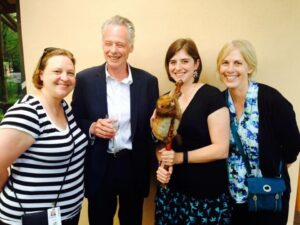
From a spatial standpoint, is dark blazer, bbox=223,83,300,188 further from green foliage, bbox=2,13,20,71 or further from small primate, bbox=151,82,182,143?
green foliage, bbox=2,13,20,71

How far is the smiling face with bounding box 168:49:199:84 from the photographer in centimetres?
167

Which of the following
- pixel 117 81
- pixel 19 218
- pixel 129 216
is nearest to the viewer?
pixel 19 218

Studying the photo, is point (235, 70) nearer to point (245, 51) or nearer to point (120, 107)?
point (245, 51)

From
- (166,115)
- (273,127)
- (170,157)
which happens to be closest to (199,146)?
(170,157)

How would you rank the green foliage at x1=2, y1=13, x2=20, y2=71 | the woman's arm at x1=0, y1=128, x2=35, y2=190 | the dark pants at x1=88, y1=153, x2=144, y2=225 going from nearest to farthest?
1. the woman's arm at x1=0, y1=128, x2=35, y2=190
2. the dark pants at x1=88, y1=153, x2=144, y2=225
3. the green foliage at x1=2, y1=13, x2=20, y2=71

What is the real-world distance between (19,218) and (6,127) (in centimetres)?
46

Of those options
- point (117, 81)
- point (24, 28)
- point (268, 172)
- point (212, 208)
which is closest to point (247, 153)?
point (268, 172)

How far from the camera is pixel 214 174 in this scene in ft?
5.40

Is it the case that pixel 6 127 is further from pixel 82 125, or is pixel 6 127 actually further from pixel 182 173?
pixel 182 173

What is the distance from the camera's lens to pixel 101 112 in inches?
67.8

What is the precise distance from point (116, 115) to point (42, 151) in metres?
0.51

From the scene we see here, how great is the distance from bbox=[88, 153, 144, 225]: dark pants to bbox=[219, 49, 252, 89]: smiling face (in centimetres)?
74

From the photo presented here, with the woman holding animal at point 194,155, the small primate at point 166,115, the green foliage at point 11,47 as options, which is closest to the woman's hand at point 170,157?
the woman holding animal at point 194,155

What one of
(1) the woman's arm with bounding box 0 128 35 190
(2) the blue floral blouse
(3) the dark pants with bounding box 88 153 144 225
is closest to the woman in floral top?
(2) the blue floral blouse
